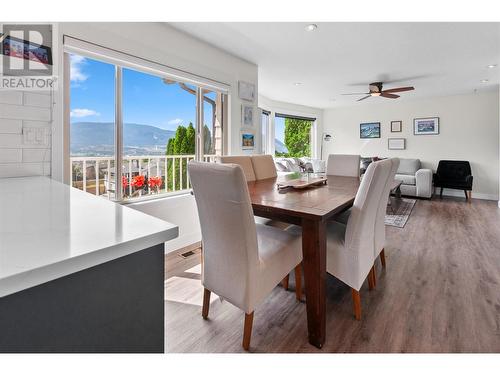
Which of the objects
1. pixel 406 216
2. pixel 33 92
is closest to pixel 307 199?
pixel 33 92

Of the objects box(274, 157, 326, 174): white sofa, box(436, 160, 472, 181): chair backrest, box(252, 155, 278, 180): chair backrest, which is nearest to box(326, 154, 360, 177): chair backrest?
box(252, 155, 278, 180): chair backrest

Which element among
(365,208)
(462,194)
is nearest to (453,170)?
(462,194)

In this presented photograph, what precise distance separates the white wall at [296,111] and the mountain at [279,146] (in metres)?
0.25

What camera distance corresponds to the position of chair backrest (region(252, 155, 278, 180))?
3028mm

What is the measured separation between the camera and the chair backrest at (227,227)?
4.41 ft

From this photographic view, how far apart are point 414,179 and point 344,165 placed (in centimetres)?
368

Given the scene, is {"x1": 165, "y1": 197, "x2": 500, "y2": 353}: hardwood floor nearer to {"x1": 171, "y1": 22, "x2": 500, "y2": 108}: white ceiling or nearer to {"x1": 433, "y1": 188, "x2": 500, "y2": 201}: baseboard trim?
{"x1": 171, "y1": 22, "x2": 500, "y2": 108}: white ceiling

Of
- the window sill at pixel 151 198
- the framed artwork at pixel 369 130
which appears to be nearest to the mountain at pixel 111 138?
the window sill at pixel 151 198

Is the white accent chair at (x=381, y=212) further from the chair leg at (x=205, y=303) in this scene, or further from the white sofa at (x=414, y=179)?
the white sofa at (x=414, y=179)

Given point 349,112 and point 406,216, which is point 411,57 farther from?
point 349,112

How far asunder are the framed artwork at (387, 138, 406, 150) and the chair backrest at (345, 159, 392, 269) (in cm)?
600

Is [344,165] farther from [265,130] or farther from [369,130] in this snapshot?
[369,130]
